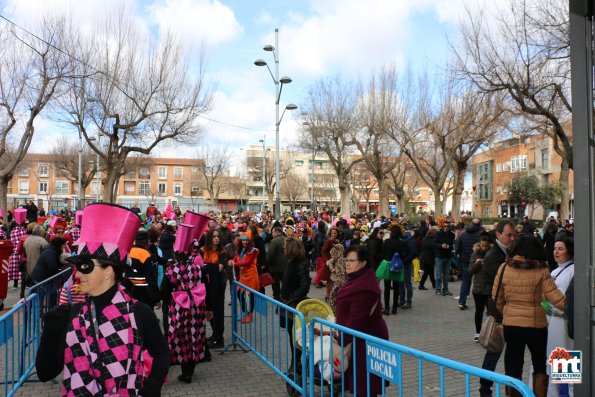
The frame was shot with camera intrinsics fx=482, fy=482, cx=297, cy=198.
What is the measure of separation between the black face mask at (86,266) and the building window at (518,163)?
5863cm

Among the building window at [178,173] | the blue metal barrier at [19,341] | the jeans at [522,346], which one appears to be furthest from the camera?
the building window at [178,173]

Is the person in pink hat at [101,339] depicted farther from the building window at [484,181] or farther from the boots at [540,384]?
the building window at [484,181]

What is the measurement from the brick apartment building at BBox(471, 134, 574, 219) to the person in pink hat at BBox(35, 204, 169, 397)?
43.3m

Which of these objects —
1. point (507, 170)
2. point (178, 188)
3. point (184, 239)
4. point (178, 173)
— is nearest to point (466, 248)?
point (184, 239)

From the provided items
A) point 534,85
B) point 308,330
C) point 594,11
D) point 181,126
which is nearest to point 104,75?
point 181,126

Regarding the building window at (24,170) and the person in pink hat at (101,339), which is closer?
the person in pink hat at (101,339)

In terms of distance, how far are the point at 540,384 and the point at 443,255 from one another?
6.87 m

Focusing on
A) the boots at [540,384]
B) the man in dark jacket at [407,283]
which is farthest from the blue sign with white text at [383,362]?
the man in dark jacket at [407,283]

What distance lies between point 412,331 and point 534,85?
1001 cm

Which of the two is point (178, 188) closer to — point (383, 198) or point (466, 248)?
point (383, 198)

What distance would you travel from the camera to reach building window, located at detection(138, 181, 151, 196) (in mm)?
82250

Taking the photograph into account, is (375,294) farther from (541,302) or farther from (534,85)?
(534,85)

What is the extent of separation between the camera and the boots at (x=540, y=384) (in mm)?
4387

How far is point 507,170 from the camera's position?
58938mm
